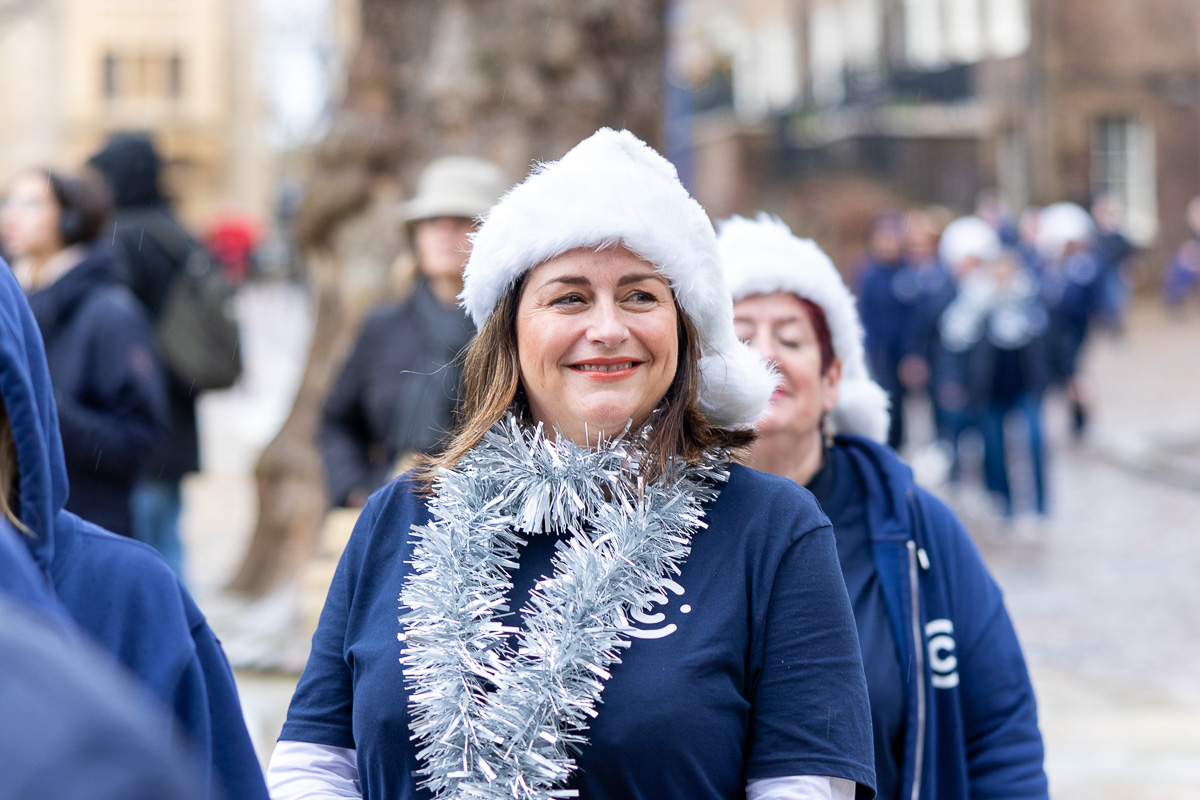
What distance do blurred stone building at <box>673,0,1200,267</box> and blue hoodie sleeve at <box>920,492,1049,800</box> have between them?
83.3 feet

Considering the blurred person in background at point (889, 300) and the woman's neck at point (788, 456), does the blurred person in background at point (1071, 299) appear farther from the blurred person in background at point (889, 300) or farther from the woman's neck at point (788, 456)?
the woman's neck at point (788, 456)

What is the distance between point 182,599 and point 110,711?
4.33ft

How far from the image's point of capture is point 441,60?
7.43 metres

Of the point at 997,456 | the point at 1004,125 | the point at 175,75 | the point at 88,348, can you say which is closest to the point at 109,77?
the point at 175,75

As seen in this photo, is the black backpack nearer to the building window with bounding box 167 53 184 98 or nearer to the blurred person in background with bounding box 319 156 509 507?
the blurred person in background with bounding box 319 156 509 507

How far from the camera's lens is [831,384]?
3158 millimetres

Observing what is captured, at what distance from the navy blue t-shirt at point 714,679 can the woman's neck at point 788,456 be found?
2.60 feet

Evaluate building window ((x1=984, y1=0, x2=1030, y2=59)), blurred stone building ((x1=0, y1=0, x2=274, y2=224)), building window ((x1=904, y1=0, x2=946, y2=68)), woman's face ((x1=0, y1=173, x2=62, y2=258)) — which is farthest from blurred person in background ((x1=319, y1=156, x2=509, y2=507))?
blurred stone building ((x1=0, y1=0, x2=274, y2=224))

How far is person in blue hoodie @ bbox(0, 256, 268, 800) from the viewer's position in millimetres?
1782

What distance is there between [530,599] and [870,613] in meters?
0.89

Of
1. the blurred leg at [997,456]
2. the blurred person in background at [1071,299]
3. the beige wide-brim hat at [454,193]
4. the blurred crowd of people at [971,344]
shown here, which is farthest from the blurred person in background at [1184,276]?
the beige wide-brim hat at [454,193]

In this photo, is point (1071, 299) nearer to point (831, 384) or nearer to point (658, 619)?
point (831, 384)

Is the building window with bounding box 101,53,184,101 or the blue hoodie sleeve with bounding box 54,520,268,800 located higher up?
the building window with bounding box 101,53,184,101

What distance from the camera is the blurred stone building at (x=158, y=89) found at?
57969 mm
